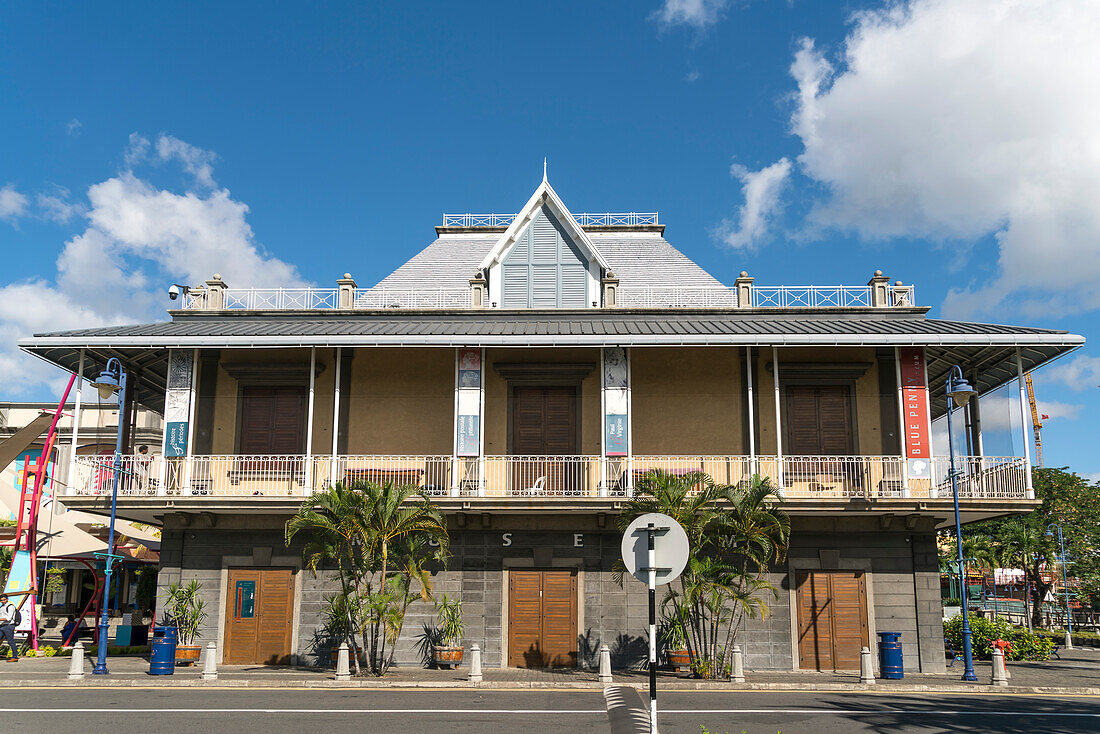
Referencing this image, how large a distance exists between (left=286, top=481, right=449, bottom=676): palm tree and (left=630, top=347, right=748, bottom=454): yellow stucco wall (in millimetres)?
5444

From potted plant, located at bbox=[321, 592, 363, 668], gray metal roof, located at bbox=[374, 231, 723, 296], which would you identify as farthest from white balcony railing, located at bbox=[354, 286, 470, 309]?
potted plant, located at bbox=[321, 592, 363, 668]

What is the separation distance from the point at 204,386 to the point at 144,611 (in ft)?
55.4

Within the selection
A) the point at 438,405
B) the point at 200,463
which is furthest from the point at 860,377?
the point at 200,463

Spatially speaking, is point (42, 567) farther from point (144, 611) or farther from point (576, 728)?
point (576, 728)

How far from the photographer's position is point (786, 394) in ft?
68.2

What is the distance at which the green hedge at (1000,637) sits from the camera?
23.0 meters

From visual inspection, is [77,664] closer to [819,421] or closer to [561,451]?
[561,451]

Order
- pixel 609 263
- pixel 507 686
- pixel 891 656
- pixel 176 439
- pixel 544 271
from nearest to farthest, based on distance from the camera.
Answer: pixel 507 686 < pixel 891 656 < pixel 176 439 < pixel 544 271 < pixel 609 263

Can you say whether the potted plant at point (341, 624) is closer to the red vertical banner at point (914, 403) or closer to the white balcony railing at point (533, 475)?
the white balcony railing at point (533, 475)

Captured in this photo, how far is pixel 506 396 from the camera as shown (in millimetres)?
20875

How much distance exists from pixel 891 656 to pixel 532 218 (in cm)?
1392

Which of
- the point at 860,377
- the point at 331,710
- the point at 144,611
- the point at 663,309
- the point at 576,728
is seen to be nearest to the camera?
the point at 576,728

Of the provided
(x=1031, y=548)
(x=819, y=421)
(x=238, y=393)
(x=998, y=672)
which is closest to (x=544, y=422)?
(x=819, y=421)

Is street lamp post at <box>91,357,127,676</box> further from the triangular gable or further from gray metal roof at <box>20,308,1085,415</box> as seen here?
the triangular gable
